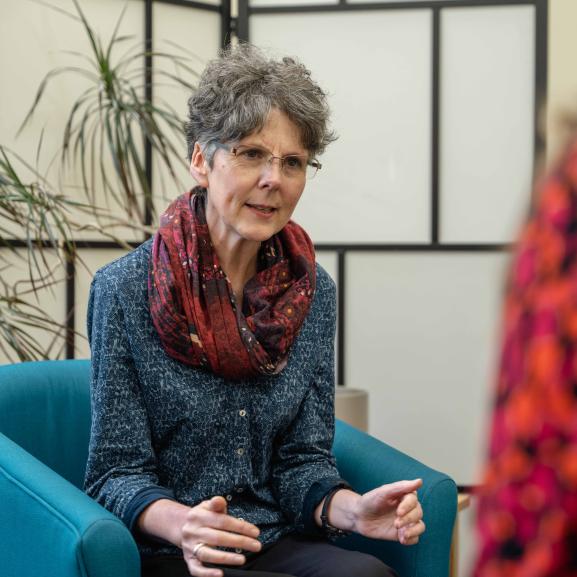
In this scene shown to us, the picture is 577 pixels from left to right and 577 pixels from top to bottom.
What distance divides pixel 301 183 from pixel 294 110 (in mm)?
136

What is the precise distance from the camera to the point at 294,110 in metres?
1.79

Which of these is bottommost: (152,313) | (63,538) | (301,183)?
(63,538)

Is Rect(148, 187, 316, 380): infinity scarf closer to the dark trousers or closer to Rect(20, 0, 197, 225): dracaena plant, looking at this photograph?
the dark trousers

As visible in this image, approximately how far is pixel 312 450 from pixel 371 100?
1.75 m

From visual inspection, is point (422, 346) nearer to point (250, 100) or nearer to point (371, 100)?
point (371, 100)

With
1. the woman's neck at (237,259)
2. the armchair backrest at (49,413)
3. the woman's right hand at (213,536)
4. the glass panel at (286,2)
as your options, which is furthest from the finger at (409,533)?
the glass panel at (286,2)

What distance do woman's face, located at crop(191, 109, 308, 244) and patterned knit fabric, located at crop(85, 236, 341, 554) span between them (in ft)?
0.58

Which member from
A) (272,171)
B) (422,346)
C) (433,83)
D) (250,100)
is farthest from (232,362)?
(433,83)

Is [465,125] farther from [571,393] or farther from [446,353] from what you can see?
[571,393]

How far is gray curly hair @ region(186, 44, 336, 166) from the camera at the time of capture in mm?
1786

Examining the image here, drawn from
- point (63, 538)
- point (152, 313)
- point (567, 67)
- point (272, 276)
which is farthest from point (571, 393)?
point (567, 67)

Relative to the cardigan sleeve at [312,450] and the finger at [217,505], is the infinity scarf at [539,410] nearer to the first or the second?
the finger at [217,505]

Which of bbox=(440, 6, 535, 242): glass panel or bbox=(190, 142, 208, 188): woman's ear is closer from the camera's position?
bbox=(190, 142, 208, 188): woman's ear

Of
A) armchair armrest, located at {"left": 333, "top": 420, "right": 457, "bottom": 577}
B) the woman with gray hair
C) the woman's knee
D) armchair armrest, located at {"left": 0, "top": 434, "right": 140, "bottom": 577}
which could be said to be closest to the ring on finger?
armchair armrest, located at {"left": 0, "top": 434, "right": 140, "bottom": 577}
